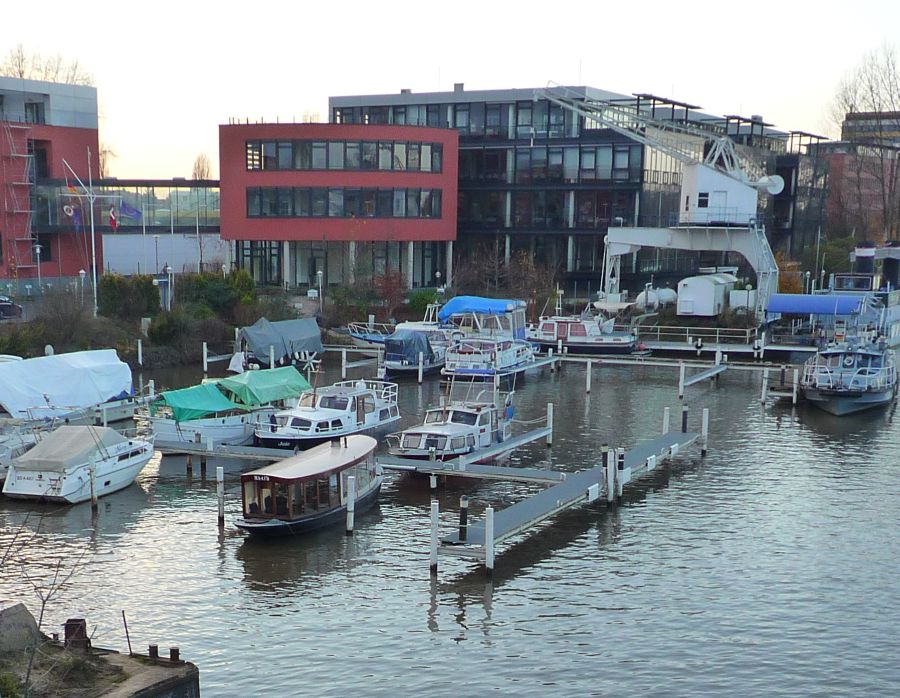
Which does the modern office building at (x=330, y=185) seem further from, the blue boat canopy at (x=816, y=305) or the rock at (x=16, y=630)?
the rock at (x=16, y=630)

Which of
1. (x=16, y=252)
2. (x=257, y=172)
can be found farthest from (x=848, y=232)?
(x=16, y=252)

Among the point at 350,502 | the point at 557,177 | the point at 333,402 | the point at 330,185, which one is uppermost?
the point at 557,177

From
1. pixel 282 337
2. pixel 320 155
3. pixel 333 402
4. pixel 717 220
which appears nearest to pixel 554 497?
pixel 333 402

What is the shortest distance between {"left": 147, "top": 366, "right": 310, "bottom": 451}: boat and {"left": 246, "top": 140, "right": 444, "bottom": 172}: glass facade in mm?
42505

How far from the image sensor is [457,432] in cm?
3728

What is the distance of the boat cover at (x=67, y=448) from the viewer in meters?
32.9

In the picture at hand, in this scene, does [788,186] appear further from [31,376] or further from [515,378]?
[31,376]

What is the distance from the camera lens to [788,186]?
102938 millimetres

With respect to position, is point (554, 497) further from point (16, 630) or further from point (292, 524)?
point (16, 630)

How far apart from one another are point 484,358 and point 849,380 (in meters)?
17.9

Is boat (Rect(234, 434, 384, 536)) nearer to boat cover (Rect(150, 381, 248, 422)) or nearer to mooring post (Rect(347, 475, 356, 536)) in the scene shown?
A: mooring post (Rect(347, 475, 356, 536))

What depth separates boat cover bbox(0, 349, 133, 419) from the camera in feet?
125

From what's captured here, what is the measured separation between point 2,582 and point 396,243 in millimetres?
64218

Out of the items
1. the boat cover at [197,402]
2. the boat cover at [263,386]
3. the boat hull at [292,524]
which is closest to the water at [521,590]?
the boat hull at [292,524]
